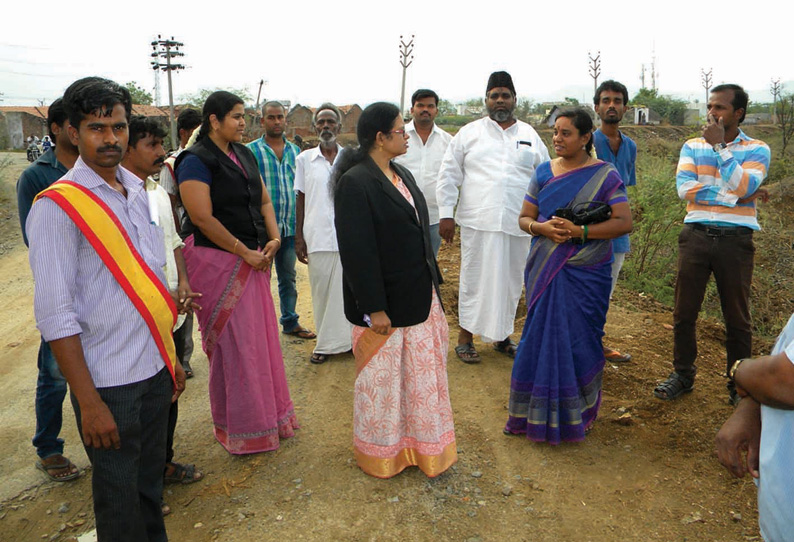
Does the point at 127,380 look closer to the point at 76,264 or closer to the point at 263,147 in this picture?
the point at 76,264

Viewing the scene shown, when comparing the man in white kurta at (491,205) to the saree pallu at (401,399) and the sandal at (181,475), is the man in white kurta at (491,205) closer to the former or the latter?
the saree pallu at (401,399)

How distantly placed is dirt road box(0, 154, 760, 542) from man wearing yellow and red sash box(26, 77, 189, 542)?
0.95 m

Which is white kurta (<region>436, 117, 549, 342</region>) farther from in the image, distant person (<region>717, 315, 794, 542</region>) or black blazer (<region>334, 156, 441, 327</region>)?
distant person (<region>717, 315, 794, 542</region>)

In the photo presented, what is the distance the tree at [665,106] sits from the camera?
5006 cm

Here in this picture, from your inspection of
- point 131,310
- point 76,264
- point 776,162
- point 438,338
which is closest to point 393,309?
point 438,338

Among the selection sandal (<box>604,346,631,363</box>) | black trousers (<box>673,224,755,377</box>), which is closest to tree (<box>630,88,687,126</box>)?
sandal (<box>604,346,631,363</box>)

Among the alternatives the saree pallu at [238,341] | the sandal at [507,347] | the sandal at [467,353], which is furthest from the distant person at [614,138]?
the saree pallu at [238,341]

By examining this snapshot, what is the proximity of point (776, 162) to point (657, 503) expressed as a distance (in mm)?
15728

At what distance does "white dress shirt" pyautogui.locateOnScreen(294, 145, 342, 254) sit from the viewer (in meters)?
4.77

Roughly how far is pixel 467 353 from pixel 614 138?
2065mm

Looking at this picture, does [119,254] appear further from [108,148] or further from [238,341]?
[238,341]

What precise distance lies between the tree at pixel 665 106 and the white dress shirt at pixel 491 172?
50.8m

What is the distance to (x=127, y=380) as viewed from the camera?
6.59 ft

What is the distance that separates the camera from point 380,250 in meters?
2.99
